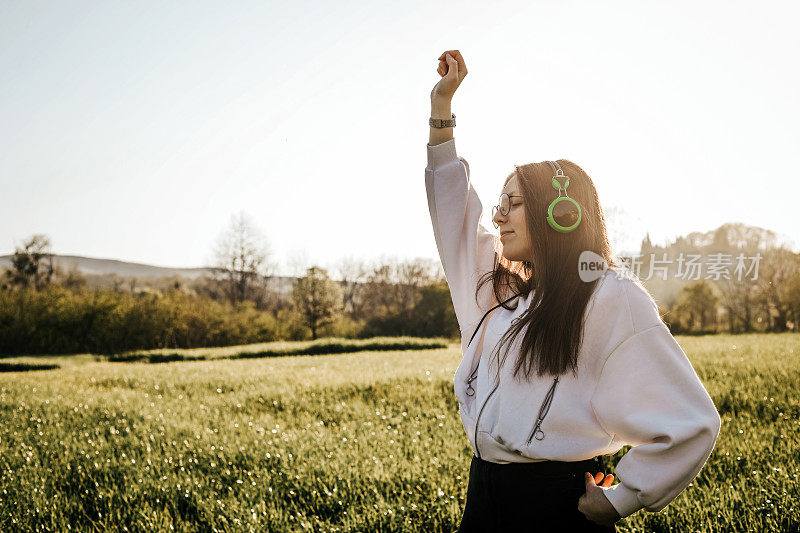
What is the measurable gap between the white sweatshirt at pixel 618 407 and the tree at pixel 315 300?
1839 inches

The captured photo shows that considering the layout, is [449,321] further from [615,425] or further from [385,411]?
[615,425]

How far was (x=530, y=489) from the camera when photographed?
Answer: 2008mm

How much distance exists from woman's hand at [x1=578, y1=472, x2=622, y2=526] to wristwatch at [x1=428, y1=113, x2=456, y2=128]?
161 centimetres

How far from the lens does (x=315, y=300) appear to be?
158 ft

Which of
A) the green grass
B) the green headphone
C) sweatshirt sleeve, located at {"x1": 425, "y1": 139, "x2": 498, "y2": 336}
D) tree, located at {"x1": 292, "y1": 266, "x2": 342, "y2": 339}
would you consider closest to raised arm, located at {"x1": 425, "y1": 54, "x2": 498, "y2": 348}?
sweatshirt sleeve, located at {"x1": 425, "y1": 139, "x2": 498, "y2": 336}

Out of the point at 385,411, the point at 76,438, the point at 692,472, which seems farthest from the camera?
the point at 385,411

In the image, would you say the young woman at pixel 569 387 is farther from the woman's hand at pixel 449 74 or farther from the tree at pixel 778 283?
the tree at pixel 778 283

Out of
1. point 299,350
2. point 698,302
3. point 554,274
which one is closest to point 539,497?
point 554,274

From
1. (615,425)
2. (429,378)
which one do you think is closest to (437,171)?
(615,425)

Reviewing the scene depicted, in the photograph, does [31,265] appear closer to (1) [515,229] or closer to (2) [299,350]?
(2) [299,350]

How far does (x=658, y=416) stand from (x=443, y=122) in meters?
1.54

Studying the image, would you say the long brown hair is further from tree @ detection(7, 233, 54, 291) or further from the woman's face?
Result: tree @ detection(7, 233, 54, 291)

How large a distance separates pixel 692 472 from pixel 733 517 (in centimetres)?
295

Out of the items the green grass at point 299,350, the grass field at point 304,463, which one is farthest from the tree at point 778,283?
the grass field at point 304,463
